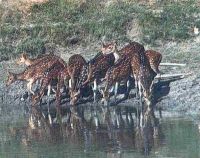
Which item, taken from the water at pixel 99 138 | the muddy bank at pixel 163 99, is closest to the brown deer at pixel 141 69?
the muddy bank at pixel 163 99

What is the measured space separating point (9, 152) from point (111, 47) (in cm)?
687

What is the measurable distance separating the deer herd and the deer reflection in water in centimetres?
55

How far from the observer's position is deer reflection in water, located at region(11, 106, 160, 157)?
19.7 m

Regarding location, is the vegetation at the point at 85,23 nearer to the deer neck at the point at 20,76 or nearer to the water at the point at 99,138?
the deer neck at the point at 20,76

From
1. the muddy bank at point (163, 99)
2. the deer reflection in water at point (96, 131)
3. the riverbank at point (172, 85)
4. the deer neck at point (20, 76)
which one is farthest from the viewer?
the deer neck at point (20, 76)

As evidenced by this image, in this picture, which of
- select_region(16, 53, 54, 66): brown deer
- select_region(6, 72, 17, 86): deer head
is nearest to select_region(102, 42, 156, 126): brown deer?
select_region(16, 53, 54, 66): brown deer

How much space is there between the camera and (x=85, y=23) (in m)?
29.9

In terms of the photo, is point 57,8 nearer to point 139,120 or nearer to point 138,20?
point 138,20

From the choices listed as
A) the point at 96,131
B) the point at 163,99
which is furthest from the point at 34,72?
the point at 96,131

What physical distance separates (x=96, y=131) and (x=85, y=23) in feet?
29.4

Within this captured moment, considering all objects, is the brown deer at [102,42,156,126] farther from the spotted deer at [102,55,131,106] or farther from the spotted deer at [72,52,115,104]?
the spotted deer at [72,52,115,104]

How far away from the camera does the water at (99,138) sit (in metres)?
18.9

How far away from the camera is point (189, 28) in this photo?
28969mm

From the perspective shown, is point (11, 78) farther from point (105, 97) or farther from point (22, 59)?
point (105, 97)
